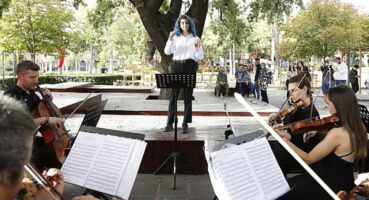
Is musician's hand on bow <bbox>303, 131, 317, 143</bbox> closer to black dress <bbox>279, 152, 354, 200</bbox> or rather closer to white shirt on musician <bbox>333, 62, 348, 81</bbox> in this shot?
black dress <bbox>279, 152, 354, 200</bbox>

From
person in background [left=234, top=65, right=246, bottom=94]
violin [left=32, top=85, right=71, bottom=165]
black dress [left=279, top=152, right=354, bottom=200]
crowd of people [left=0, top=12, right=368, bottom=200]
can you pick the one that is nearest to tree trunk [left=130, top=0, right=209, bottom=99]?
person in background [left=234, top=65, right=246, bottom=94]

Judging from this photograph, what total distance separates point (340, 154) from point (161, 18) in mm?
13319

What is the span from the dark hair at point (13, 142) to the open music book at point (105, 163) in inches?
A: 60.3

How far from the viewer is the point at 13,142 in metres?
1.50

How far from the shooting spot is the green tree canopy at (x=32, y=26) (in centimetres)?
2983

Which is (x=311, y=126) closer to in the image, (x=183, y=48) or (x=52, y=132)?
(x=52, y=132)

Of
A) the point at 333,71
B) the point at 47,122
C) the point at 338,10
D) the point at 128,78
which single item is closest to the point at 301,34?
the point at 338,10

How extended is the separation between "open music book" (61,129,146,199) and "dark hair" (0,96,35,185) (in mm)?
1531

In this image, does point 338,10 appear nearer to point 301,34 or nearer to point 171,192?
point 301,34

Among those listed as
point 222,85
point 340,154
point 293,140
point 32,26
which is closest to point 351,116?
point 340,154

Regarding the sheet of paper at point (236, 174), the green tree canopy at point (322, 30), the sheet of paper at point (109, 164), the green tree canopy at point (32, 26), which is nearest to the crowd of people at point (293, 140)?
the sheet of paper at point (109, 164)

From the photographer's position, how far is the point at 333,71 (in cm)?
1922

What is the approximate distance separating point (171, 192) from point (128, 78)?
29.6 m

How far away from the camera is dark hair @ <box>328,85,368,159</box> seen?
358 centimetres
